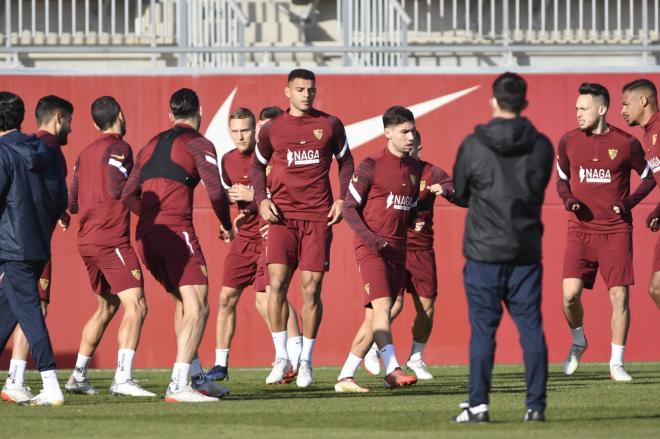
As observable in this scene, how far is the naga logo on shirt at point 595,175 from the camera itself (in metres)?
12.3

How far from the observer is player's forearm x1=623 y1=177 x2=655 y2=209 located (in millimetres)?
12125

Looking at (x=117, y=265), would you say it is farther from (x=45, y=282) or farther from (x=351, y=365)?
(x=351, y=365)

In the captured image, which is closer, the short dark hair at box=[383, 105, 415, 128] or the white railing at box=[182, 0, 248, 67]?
the short dark hair at box=[383, 105, 415, 128]

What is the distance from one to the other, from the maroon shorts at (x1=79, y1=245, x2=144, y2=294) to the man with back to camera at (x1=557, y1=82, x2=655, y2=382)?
388cm

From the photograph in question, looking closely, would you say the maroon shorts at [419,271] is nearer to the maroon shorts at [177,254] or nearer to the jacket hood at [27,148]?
the maroon shorts at [177,254]

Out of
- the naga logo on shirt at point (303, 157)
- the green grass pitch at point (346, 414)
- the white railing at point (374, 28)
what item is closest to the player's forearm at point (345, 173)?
the naga logo on shirt at point (303, 157)

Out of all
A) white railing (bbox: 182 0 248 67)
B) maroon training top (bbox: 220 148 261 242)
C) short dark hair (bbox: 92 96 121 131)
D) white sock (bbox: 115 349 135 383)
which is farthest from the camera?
white railing (bbox: 182 0 248 67)

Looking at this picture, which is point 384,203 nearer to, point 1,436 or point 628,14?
point 1,436

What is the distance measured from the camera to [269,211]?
36.7 ft

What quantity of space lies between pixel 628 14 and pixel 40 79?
8.28m

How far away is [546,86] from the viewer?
51.9ft

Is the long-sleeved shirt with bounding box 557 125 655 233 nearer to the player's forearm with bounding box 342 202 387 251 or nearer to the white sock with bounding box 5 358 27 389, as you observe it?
the player's forearm with bounding box 342 202 387 251

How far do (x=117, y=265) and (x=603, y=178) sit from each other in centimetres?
444

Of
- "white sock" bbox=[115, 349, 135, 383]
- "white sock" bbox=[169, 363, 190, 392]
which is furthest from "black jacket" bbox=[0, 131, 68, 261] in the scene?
"white sock" bbox=[115, 349, 135, 383]
